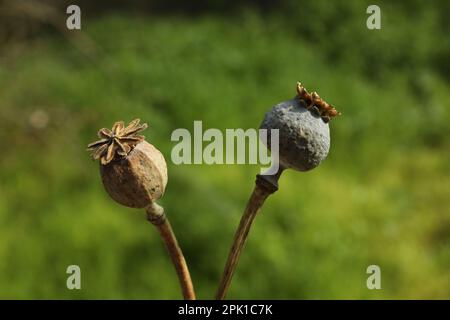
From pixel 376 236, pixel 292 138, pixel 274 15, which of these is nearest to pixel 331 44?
pixel 274 15

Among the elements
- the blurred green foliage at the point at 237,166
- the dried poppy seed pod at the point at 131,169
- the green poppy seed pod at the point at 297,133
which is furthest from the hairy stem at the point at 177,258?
the blurred green foliage at the point at 237,166

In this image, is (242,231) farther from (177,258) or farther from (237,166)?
(237,166)

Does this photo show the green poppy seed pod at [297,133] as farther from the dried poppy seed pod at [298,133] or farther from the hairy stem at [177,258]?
the hairy stem at [177,258]

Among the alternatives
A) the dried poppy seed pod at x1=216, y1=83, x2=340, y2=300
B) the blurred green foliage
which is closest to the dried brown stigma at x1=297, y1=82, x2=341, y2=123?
the dried poppy seed pod at x1=216, y1=83, x2=340, y2=300

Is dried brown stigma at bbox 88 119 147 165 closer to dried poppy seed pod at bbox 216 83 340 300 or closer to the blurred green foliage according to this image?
dried poppy seed pod at bbox 216 83 340 300

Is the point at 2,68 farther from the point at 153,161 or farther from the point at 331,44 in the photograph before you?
the point at 153,161

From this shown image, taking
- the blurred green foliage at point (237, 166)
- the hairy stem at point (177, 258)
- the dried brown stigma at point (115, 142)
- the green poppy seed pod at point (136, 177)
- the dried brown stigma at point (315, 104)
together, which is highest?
the blurred green foliage at point (237, 166)

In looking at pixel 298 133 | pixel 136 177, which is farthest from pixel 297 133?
pixel 136 177
